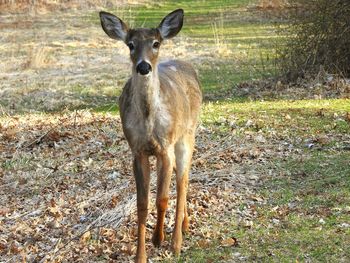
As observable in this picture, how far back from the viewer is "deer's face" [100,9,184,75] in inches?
261

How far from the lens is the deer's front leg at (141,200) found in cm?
688

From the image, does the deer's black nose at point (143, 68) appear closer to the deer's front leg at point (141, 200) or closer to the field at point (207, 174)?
the deer's front leg at point (141, 200)

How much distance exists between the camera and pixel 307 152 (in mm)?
10828

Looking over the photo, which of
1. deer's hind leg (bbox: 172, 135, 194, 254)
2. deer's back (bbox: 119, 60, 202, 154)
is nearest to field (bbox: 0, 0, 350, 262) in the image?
deer's hind leg (bbox: 172, 135, 194, 254)

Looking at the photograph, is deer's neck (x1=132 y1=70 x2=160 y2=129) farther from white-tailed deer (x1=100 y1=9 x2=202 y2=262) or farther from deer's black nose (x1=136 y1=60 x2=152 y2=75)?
deer's black nose (x1=136 y1=60 x2=152 y2=75)

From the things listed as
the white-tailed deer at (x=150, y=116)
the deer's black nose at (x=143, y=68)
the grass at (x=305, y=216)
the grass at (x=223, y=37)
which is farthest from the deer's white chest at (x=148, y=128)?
the grass at (x=223, y=37)

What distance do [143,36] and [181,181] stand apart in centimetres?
167

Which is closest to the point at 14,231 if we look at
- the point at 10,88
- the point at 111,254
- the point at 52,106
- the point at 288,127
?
the point at 111,254

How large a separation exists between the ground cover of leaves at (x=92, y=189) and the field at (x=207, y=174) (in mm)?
19

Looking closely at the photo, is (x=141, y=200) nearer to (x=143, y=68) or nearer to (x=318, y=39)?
(x=143, y=68)

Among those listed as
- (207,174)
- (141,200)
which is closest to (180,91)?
(141,200)

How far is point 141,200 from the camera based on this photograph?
6883 mm

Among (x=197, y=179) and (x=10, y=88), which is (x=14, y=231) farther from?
(x=10, y=88)

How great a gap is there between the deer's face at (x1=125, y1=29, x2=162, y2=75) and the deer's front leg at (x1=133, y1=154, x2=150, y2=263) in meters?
0.90
